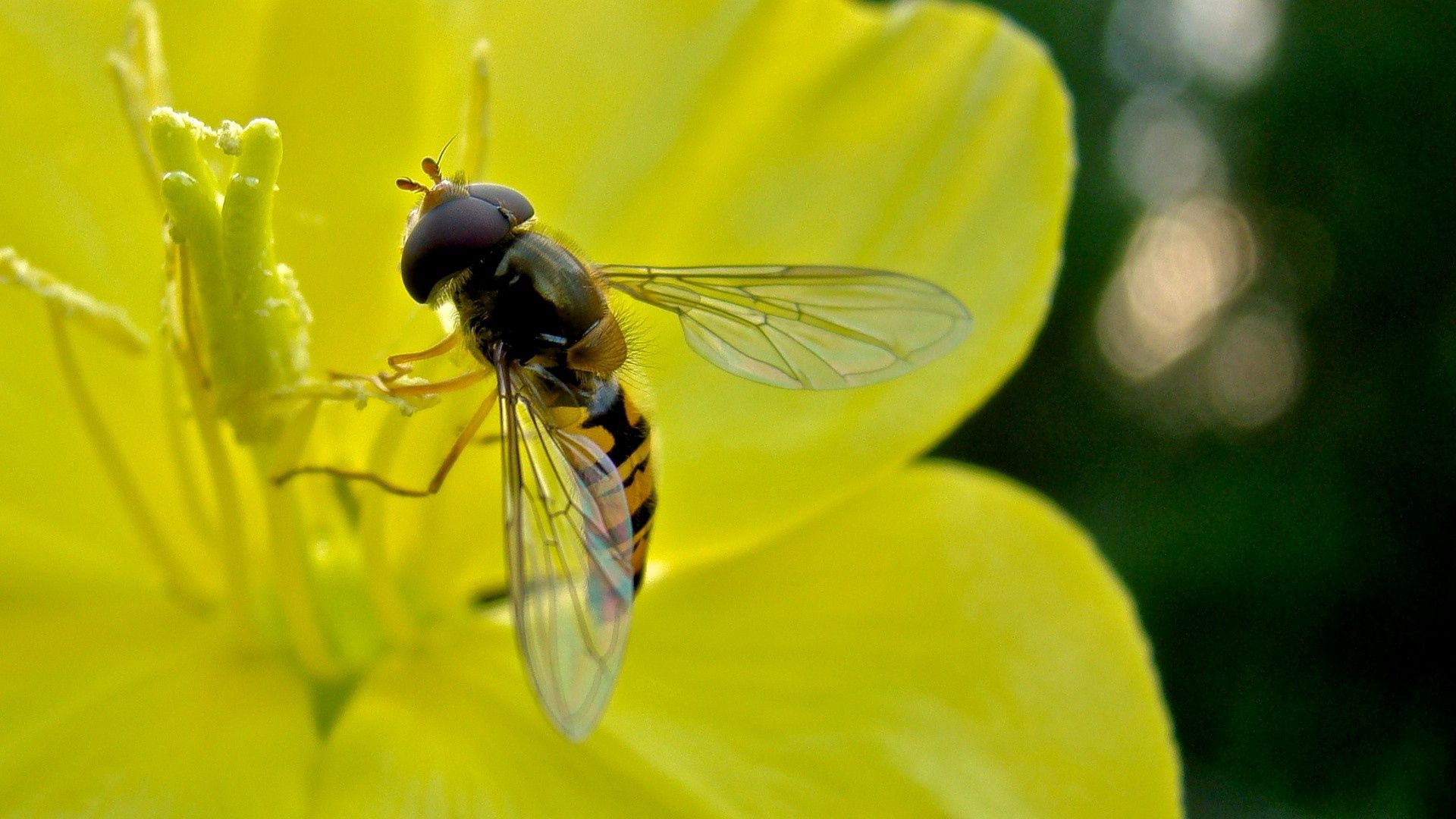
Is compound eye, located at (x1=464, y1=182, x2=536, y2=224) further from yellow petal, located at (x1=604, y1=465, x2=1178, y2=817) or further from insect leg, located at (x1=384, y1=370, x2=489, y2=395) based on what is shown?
yellow petal, located at (x1=604, y1=465, x2=1178, y2=817)

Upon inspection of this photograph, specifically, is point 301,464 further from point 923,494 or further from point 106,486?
point 923,494

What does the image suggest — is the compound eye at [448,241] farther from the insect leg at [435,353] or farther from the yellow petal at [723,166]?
the yellow petal at [723,166]

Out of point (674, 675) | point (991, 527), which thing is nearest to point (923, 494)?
point (991, 527)

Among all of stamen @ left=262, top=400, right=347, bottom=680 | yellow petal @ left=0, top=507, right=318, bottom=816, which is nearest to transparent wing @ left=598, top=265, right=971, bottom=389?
stamen @ left=262, top=400, right=347, bottom=680

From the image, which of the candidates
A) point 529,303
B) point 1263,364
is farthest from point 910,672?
point 1263,364

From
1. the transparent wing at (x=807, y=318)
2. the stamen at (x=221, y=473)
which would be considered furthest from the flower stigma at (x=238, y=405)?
the transparent wing at (x=807, y=318)
